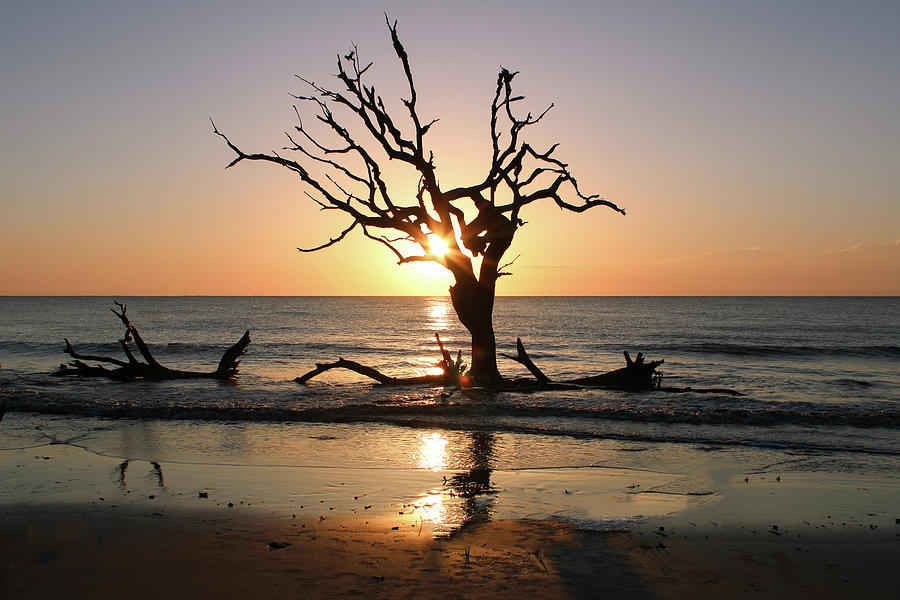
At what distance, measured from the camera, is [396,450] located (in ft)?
32.0

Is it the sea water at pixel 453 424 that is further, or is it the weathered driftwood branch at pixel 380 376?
the weathered driftwood branch at pixel 380 376

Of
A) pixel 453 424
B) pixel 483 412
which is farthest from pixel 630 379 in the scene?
pixel 453 424

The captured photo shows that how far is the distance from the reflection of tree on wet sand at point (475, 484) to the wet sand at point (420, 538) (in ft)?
0.18

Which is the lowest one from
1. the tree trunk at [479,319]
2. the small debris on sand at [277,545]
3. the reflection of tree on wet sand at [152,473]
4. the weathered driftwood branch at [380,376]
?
the reflection of tree on wet sand at [152,473]

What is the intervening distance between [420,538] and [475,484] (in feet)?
6.70

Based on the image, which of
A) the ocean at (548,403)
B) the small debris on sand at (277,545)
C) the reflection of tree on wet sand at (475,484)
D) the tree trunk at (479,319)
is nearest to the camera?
the small debris on sand at (277,545)

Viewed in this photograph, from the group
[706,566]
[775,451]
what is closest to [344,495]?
[706,566]

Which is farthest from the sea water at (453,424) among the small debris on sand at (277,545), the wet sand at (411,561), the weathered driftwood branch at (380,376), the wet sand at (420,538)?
the small debris on sand at (277,545)

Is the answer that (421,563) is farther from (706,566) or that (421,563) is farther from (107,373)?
(107,373)

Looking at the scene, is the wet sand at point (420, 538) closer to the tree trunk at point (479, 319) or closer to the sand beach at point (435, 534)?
the sand beach at point (435, 534)

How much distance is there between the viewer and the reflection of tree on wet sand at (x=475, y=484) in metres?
6.37

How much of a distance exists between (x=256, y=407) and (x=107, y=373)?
286 inches

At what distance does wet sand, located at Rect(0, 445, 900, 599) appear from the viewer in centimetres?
479

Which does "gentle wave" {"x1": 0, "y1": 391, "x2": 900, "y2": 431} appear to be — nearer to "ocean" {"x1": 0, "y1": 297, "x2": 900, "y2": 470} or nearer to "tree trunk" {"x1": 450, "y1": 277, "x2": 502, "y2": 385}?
"ocean" {"x1": 0, "y1": 297, "x2": 900, "y2": 470}
